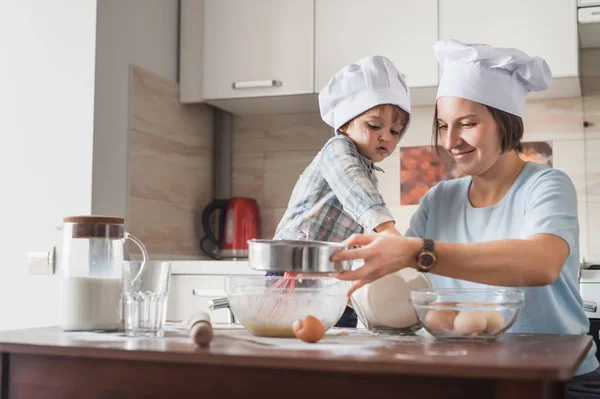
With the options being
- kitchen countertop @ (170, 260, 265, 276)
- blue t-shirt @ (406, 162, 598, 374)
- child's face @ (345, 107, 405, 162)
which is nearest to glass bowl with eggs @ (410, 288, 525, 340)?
blue t-shirt @ (406, 162, 598, 374)

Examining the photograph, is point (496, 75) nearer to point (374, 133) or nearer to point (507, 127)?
point (507, 127)

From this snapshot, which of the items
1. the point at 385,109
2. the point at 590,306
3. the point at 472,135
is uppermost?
the point at 385,109

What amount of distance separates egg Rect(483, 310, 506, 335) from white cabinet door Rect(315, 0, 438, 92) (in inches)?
70.1

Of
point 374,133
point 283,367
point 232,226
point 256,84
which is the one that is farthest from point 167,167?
point 283,367

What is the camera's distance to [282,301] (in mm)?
1238

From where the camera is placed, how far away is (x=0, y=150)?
280 centimetres

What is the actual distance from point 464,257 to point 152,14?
6.86ft

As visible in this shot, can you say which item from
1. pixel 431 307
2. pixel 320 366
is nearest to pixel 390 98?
pixel 431 307

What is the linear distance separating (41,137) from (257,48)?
0.89 m

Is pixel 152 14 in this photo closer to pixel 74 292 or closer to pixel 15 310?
pixel 15 310

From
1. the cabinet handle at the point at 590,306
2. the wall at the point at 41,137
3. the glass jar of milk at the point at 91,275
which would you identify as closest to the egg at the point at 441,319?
the glass jar of milk at the point at 91,275

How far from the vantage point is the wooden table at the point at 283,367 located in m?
0.92

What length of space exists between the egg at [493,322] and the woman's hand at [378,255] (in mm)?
146

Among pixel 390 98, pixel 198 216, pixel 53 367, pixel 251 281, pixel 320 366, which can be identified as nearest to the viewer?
pixel 320 366
